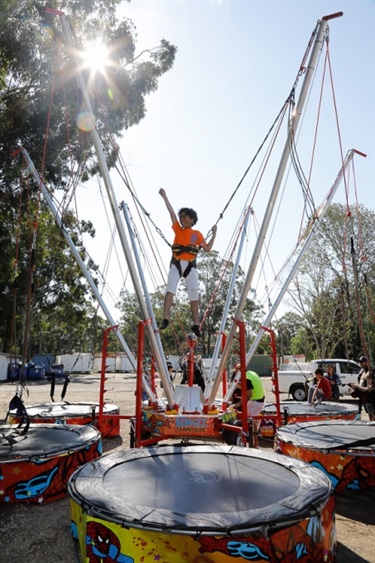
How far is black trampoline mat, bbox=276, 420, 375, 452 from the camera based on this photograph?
568 cm

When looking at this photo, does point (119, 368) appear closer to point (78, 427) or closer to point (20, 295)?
point (20, 295)

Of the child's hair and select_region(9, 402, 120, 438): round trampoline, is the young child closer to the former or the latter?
the child's hair

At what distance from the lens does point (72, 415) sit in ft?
28.8

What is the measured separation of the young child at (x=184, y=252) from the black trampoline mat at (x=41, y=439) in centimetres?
197

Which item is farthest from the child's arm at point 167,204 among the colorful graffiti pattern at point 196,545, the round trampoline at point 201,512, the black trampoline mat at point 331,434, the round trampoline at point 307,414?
the round trampoline at point 307,414

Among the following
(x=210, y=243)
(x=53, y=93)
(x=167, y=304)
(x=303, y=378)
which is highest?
(x=53, y=93)

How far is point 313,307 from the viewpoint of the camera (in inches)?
1131

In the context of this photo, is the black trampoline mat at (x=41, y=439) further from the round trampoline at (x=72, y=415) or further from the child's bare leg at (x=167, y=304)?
the child's bare leg at (x=167, y=304)

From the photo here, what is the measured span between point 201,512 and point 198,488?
1.86 feet

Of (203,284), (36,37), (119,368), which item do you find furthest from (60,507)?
(119,368)

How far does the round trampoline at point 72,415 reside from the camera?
859 cm

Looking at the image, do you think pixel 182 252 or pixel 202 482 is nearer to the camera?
pixel 202 482

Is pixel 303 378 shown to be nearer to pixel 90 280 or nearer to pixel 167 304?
pixel 167 304

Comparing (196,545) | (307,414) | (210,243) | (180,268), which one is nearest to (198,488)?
(196,545)
